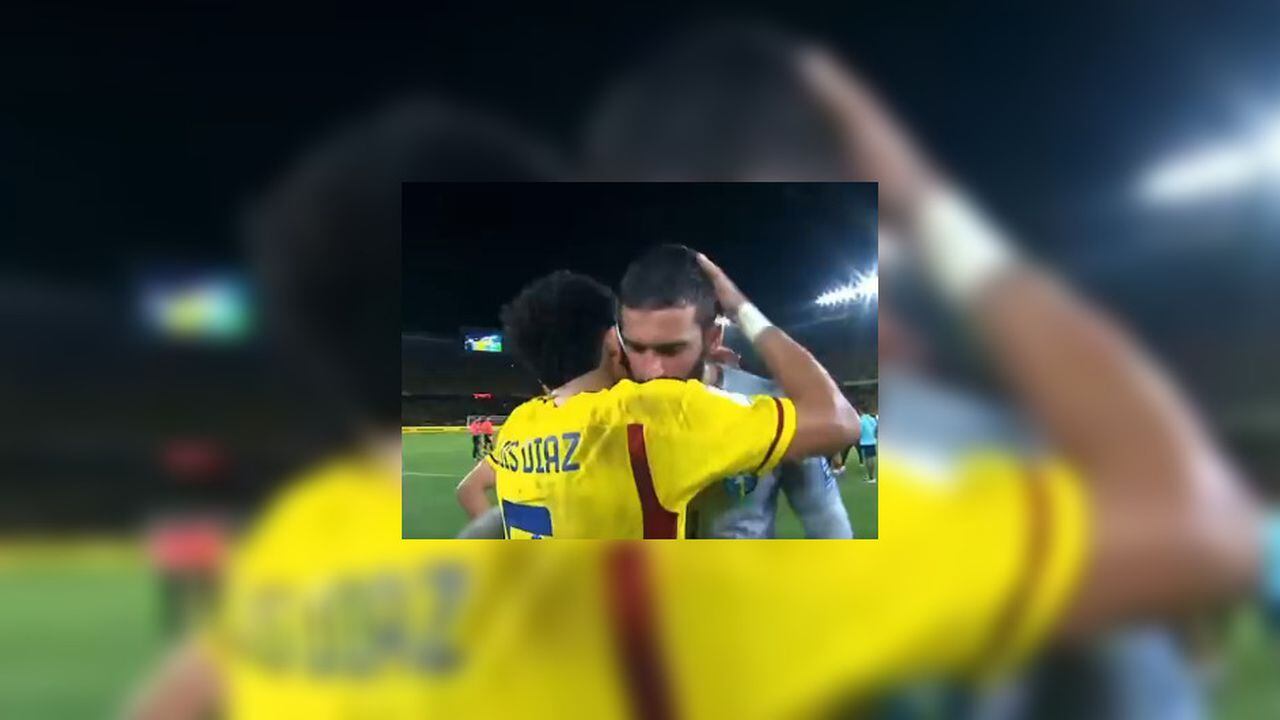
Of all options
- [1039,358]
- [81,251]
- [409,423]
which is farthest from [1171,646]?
[81,251]

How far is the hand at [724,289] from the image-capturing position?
1.09 meters

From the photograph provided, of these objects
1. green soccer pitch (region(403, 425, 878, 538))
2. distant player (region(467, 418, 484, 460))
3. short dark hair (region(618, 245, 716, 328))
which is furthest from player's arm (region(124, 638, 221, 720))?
short dark hair (region(618, 245, 716, 328))

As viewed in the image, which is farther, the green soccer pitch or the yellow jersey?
the green soccer pitch

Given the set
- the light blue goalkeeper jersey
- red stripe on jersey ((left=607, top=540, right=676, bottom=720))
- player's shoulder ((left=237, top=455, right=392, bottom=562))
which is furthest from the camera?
the light blue goalkeeper jersey

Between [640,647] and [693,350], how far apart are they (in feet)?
1.59

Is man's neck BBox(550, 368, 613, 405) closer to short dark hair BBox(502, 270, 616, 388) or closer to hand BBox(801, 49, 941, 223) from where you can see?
short dark hair BBox(502, 270, 616, 388)

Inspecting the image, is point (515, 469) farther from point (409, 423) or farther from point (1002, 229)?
point (1002, 229)

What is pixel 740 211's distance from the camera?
1.11 meters

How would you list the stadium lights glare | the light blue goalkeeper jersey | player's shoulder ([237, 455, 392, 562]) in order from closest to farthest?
1. player's shoulder ([237, 455, 392, 562])
2. the light blue goalkeeper jersey
3. the stadium lights glare

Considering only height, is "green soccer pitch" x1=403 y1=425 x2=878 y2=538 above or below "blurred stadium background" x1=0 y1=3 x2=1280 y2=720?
below

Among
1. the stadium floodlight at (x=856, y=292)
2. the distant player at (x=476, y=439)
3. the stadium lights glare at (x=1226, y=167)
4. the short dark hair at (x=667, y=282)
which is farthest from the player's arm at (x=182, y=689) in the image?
the stadium lights glare at (x=1226, y=167)

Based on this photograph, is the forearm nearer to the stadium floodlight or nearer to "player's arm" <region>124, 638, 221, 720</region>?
the stadium floodlight

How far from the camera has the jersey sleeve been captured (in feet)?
3.56

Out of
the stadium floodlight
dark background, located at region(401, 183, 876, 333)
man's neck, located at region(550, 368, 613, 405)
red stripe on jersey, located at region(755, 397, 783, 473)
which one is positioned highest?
dark background, located at region(401, 183, 876, 333)
